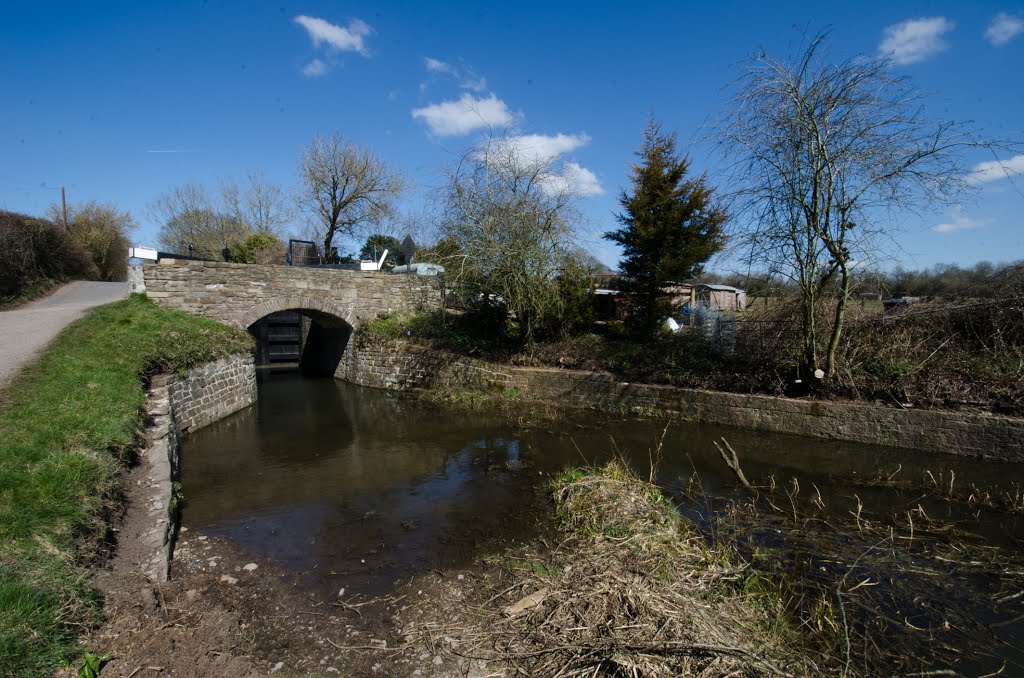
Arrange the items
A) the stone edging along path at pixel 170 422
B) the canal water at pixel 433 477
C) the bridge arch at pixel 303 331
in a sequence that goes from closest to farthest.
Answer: the stone edging along path at pixel 170 422, the canal water at pixel 433 477, the bridge arch at pixel 303 331

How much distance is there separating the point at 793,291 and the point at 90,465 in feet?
37.4

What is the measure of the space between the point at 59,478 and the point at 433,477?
4.04 m

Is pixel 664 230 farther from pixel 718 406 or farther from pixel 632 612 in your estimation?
pixel 632 612

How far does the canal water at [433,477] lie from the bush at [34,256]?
947cm

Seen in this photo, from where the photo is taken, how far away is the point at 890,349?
28.3 feet

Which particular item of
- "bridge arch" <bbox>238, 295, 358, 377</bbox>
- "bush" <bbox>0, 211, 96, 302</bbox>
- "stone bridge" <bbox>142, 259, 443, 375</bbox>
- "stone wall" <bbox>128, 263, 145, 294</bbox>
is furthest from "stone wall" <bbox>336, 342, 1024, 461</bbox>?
"bush" <bbox>0, 211, 96, 302</bbox>

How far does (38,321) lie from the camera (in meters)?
10.6

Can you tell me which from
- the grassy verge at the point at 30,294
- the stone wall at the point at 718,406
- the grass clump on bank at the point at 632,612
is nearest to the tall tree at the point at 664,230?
the stone wall at the point at 718,406

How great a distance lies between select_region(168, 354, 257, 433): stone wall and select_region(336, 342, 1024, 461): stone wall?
3.95m

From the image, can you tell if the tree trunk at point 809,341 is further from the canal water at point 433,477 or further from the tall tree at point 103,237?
the tall tree at point 103,237

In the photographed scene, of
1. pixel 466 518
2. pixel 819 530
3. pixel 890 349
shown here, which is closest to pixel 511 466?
pixel 466 518

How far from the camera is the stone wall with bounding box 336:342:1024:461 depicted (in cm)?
737

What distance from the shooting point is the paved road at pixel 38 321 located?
734 centimetres

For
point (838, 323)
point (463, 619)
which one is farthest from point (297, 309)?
point (838, 323)
